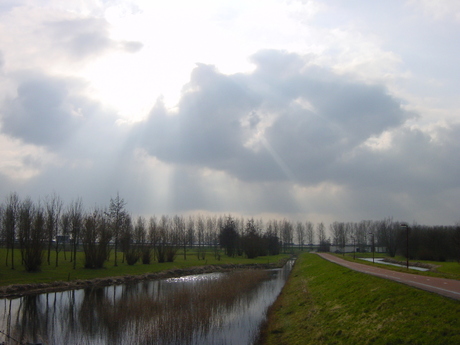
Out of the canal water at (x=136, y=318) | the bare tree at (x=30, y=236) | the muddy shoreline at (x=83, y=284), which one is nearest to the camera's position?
the canal water at (x=136, y=318)

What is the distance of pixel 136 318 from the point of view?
21.1 m

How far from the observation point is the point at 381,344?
38.8 ft

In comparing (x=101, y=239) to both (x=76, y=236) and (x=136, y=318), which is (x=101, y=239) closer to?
(x=76, y=236)

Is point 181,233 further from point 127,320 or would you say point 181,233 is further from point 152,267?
point 127,320

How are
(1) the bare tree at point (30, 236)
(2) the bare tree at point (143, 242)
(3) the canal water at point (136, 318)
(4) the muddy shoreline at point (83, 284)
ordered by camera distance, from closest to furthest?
(3) the canal water at point (136, 318) < (4) the muddy shoreline at point (83, 284) < (1) the bare tree at point (30, 236) < (2) the bare tree at point (143, 242)

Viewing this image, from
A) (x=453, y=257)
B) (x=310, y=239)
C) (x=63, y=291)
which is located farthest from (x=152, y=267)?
(x=310, y=239)

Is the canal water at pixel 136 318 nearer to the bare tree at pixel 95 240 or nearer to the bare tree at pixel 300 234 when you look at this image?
the bare tree at pixel 95 240

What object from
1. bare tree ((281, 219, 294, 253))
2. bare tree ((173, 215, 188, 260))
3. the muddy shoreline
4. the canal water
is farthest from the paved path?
bare tree ((281, 219, 294, 253))

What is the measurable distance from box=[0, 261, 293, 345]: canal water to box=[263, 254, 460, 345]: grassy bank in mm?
2291

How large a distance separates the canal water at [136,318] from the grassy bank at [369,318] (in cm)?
229

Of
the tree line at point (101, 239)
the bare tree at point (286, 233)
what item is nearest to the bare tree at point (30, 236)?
the tree line at point (101, 239)

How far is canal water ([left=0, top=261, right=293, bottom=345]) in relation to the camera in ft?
58.0

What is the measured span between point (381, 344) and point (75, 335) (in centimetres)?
1447

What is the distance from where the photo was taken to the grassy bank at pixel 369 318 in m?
11.7
